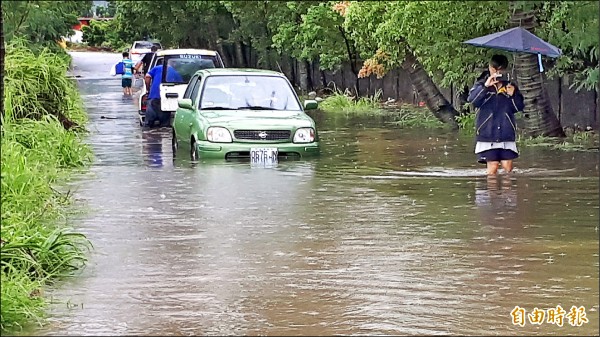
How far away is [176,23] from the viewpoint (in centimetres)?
4547

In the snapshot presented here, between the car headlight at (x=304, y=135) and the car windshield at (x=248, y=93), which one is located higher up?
the car windshield at (x=248, y=93)

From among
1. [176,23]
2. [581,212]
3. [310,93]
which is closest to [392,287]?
[581,212]

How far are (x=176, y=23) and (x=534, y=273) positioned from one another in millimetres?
38615

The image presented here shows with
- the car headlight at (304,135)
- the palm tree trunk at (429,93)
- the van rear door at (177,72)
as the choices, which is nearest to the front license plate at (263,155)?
the car headlight at (304,135)

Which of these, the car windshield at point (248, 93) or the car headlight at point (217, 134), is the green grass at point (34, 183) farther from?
the car windshield at point (248, 93)

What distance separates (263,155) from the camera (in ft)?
49.5

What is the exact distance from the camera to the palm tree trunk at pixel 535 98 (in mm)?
18094

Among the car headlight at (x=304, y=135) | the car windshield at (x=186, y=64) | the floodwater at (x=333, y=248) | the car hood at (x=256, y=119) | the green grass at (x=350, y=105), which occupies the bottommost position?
the floodwater at (x=333, y=248)

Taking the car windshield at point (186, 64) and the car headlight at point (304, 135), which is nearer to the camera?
the car headlight at point (304, 135)

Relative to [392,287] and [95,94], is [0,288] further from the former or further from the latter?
[95,94]

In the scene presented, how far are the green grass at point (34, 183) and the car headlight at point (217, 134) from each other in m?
1.79

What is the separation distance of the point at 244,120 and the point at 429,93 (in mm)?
7960

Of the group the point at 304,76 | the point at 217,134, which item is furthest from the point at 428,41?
the point at 304,76

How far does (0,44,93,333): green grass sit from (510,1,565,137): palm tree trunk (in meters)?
7.02
